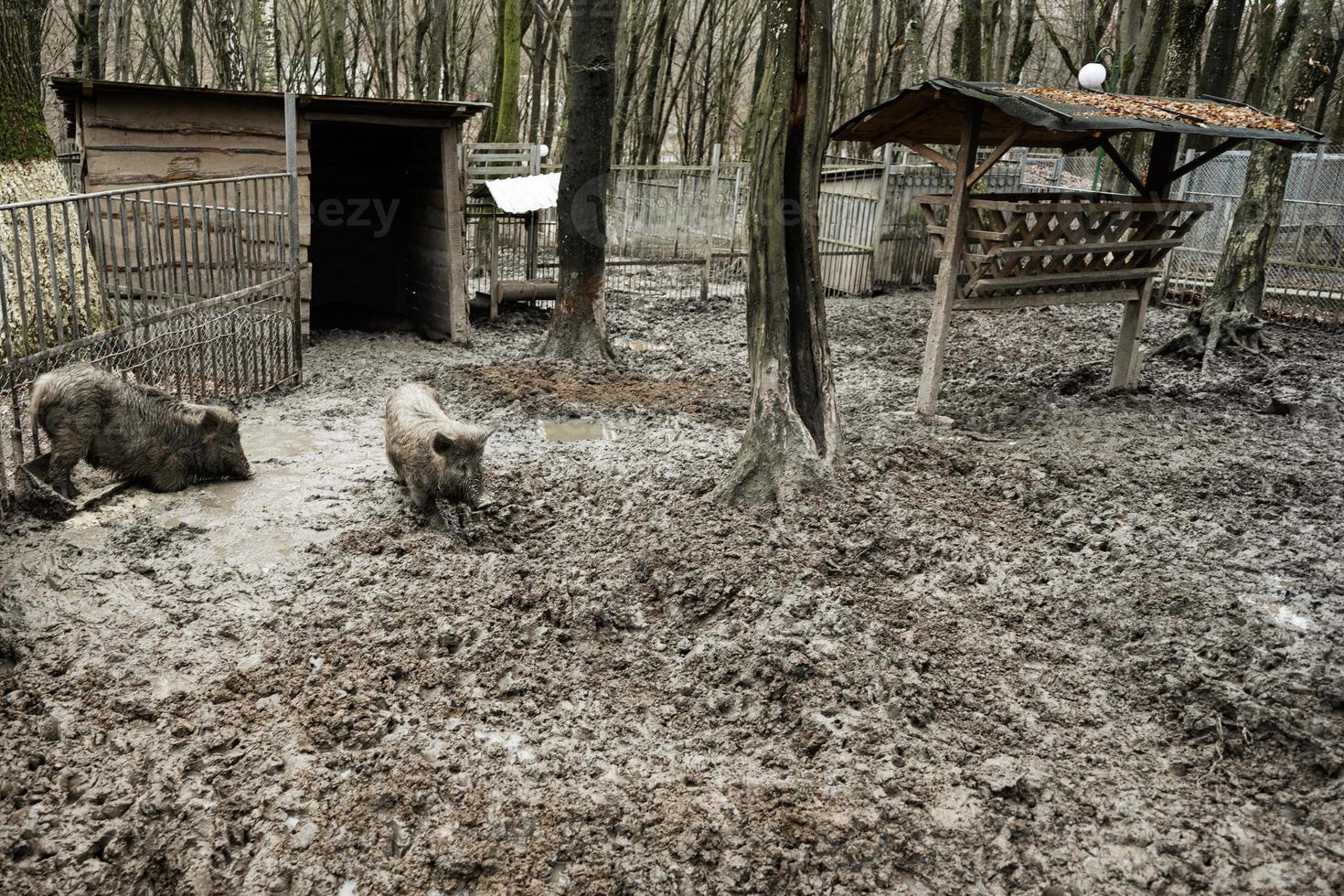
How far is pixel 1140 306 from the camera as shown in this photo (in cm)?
912

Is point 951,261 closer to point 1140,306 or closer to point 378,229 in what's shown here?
point 1140,306

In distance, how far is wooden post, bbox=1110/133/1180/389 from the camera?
8.99m

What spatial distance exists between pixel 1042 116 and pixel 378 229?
9024 millimetres

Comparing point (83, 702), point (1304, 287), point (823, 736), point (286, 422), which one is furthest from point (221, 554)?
point (1304, 287)

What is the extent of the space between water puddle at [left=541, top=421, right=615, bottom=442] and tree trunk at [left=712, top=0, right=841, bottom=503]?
1900 millimetres

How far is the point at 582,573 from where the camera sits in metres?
5.45

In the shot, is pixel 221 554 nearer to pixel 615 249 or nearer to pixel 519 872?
pixel 519 872

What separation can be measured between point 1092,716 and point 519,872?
2419 mm

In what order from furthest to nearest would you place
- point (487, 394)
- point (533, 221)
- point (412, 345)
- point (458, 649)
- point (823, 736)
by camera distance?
point (533, 221)
point (412, 345)
point (487, 394)
point (458, 649)
point (823, 736)

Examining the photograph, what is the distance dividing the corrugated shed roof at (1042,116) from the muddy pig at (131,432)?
5320 mm

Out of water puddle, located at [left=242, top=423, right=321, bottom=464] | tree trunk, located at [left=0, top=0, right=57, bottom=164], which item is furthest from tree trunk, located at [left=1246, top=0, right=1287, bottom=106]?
tree trunk, located at [left=0, top=0, right=57, bottom=164]

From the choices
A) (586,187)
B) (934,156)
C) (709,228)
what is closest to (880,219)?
(709,228)

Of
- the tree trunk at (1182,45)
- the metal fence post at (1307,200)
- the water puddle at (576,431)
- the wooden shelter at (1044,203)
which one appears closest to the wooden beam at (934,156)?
the wooden shelter at (1044,203)

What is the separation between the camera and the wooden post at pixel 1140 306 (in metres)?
8.99
